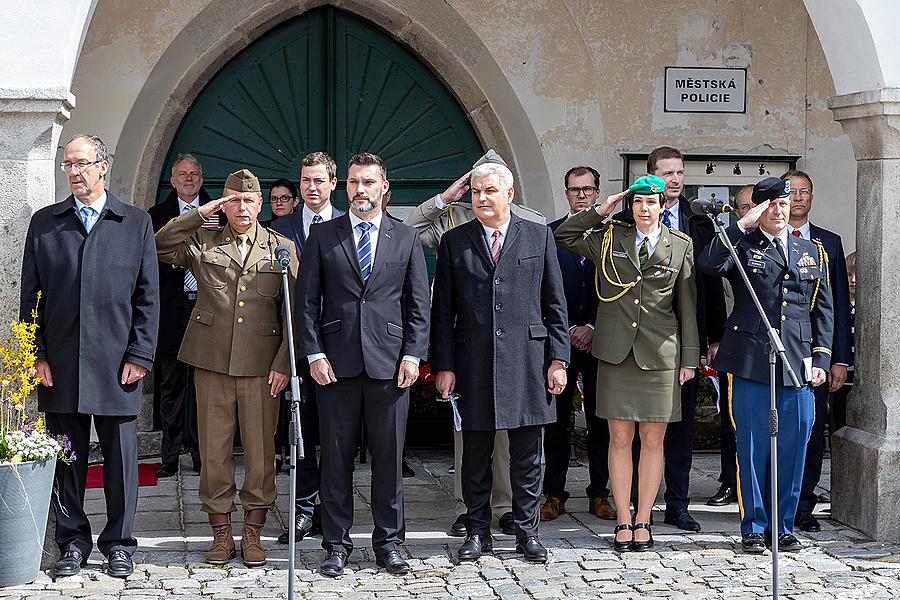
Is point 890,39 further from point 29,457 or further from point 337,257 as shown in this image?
point 29,457

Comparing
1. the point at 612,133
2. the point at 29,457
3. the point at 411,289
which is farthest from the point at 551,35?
the point at 29,457

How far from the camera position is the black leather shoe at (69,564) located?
5.82 meters

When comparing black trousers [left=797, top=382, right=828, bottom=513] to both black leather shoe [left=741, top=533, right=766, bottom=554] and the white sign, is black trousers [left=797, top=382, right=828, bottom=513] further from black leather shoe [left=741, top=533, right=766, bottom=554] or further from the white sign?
the white sign

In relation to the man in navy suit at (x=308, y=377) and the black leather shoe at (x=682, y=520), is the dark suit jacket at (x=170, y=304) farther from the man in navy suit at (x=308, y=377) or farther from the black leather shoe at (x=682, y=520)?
Answer: the black leather shoe at (x=682, y=520)

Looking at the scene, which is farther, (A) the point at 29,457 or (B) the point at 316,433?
(B) the point at 316,433

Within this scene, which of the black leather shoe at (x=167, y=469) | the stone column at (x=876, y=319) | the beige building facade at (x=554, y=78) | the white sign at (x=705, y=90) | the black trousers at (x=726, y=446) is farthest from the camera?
the white sign at (x=705, y=90)

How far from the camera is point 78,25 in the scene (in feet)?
19.9

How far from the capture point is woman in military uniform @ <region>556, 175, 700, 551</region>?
20.9 ft

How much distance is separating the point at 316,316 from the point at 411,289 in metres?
0.47

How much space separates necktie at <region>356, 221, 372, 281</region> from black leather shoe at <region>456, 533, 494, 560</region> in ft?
4.50

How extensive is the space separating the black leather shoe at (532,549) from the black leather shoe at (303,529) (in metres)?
1.10

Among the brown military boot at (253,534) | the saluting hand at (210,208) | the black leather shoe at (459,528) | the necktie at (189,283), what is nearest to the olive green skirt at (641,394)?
the black leather shoe at (459,528)

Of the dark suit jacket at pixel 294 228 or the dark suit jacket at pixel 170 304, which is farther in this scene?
the dark suit jacket at pixel 170 304

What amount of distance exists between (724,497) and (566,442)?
1057 mm
